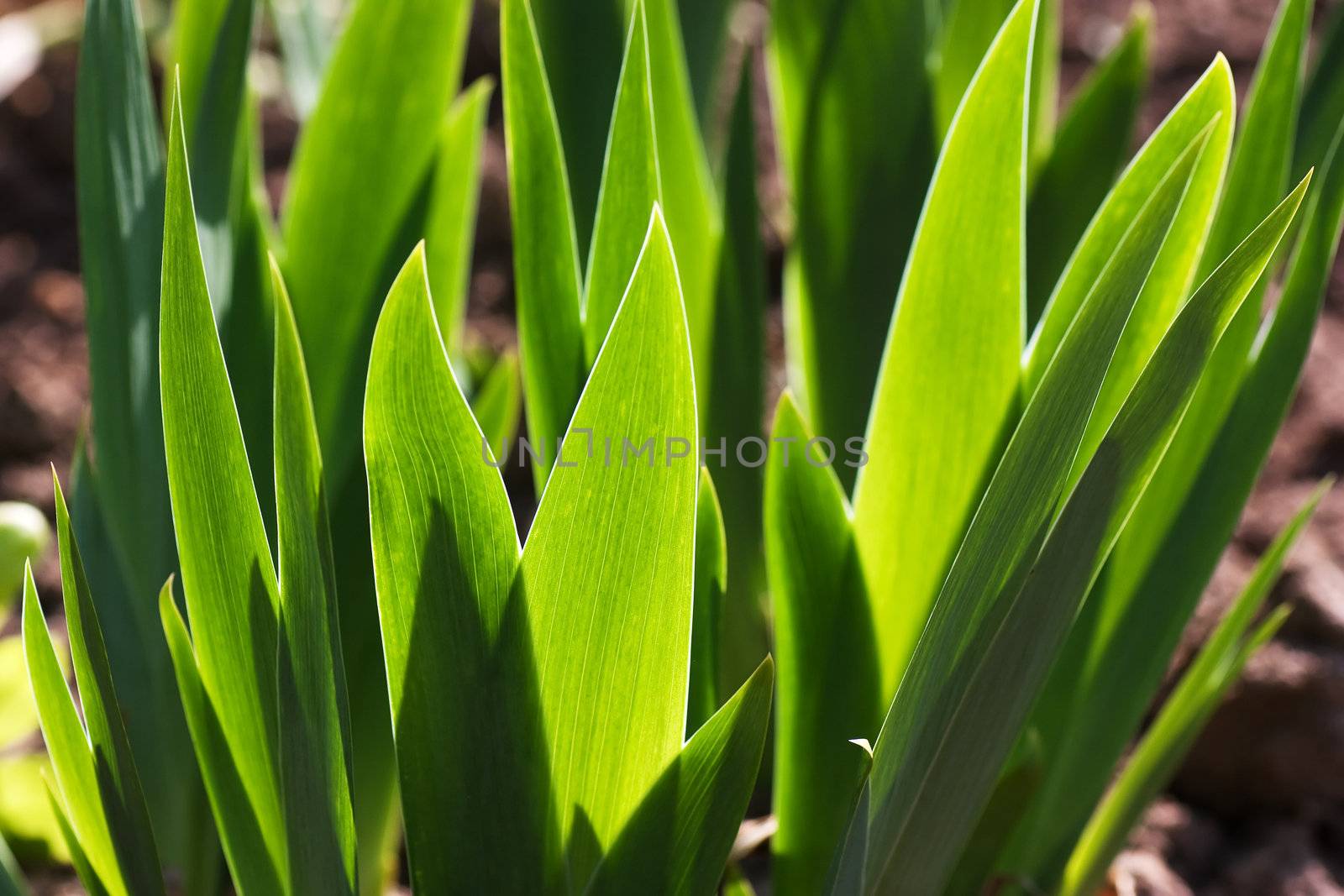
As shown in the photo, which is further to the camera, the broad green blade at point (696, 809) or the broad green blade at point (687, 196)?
the broad green blade at point (687, 196)

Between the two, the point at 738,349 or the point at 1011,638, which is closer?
the point at 1011,638

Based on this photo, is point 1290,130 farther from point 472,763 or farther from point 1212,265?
point 472,763

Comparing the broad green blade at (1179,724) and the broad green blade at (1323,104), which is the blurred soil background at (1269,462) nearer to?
the broad green blade at (1179,724)

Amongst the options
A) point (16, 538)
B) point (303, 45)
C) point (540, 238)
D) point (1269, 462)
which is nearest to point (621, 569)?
point (540, 238)

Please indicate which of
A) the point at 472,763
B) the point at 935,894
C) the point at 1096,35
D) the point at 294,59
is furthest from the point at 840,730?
the point at 1096,35

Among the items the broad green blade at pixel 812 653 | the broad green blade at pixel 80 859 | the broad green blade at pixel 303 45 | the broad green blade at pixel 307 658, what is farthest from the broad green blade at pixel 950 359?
the broad green blade at pixel 303 45

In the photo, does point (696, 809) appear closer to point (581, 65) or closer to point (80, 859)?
point (80, 859)

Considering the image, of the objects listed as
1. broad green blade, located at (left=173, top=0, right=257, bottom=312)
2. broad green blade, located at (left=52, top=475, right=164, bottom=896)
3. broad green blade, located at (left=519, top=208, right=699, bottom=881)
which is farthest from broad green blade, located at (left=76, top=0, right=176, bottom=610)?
broad green blade, located at (left=519, top=208, right=699, bottom=881)
